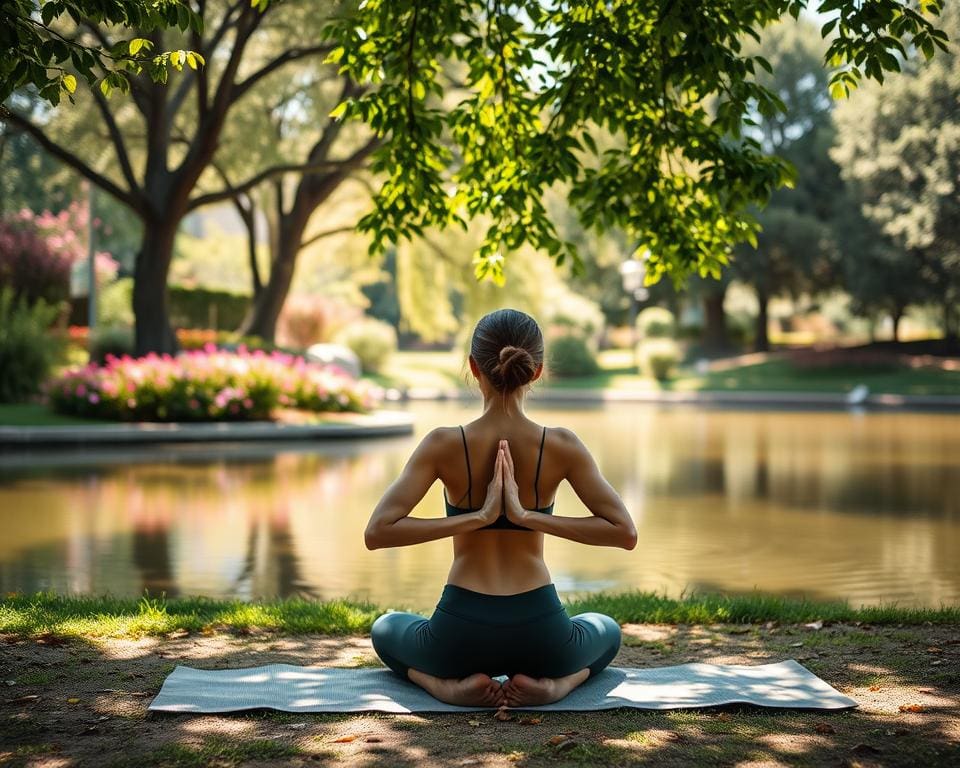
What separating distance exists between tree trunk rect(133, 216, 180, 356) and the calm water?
466cm

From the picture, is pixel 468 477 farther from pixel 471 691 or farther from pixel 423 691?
pixel 423 691

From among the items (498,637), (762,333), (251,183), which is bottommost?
(498,637)

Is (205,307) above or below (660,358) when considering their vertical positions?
above

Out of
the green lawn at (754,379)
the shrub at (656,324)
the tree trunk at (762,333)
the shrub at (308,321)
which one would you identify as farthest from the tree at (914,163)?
the shrub at (308,321)

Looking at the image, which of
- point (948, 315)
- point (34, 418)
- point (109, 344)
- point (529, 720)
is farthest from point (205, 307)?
point (529, 720)

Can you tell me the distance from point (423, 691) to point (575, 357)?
3892 centimetres

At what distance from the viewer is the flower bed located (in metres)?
19.2

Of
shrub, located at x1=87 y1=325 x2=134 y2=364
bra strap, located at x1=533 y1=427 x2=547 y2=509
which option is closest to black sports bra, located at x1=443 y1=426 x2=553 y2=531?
bra strap, located at x1=533 y1=427 x2=547 y2=509

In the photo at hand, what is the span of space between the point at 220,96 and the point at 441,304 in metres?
11.7

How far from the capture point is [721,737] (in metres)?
3.96

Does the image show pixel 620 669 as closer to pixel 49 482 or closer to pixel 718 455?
pixel 49 482

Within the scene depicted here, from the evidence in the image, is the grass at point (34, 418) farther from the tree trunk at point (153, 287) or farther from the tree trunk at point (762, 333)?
the tree trunk at point (762, 333)

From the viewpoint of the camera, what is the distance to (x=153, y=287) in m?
21.9

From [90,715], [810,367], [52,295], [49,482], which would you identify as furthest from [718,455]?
[810,367]
